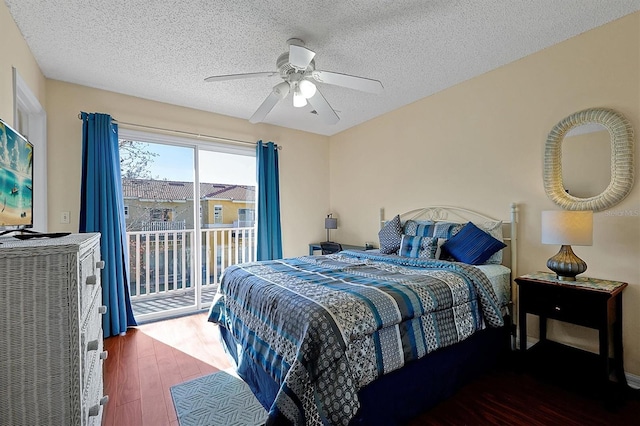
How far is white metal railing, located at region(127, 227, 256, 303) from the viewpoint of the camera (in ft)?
13.2

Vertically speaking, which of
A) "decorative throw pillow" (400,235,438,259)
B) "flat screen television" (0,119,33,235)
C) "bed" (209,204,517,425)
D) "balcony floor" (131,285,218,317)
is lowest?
"balcony floor" (131,285,218,317)

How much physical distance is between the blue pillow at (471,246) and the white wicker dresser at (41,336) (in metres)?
2.73

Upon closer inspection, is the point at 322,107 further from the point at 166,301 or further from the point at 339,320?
the point at 166,301

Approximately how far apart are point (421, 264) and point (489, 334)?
0.73 metres

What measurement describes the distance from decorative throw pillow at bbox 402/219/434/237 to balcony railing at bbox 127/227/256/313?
227 centimetres

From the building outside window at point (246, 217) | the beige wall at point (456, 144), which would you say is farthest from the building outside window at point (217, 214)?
the beige wall at point (456, 144)

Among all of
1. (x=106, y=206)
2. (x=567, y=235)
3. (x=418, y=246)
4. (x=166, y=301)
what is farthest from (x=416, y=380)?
(x=166, y=301)

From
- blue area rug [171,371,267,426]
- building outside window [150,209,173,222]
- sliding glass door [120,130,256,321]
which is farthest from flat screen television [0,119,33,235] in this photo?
building outside window [150,209,173,222]

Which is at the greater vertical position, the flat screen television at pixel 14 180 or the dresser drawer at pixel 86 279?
the flat screen television at pixel 14 180

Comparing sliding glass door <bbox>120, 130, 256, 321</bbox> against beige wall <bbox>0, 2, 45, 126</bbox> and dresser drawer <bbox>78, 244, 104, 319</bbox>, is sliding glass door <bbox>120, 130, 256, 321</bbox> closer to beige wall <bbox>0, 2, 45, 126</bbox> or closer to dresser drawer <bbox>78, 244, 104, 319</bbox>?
beige wall <bbox>0, 2, 45, 126</bbox>

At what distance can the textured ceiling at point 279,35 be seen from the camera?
1974 mm

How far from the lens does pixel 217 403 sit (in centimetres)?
198

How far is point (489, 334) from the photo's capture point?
90.8 inches

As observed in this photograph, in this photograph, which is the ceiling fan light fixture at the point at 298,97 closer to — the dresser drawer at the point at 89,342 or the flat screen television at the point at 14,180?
the flat screen television at the point at 14,180
